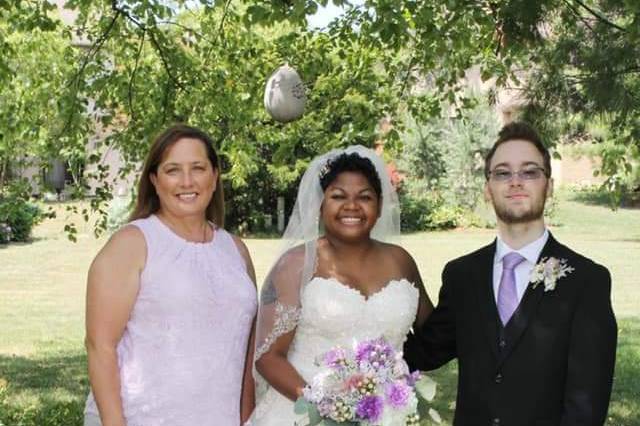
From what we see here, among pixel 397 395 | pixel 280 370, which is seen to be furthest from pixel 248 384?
pixel 397 395

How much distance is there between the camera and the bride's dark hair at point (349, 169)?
3.60 meters

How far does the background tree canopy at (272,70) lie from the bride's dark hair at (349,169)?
76.3 inches

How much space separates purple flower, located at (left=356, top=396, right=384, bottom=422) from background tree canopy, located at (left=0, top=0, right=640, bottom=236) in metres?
2.93

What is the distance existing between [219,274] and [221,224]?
328 millimetres

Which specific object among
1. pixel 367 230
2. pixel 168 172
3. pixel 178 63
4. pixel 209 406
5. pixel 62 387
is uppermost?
pixel 178 63

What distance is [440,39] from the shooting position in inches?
260

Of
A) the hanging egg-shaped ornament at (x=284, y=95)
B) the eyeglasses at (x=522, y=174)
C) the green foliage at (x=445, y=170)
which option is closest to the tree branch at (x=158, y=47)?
the hanging egg-shaped ornament at (x=284, y=95)

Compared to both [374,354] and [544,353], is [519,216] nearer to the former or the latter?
[544,353]

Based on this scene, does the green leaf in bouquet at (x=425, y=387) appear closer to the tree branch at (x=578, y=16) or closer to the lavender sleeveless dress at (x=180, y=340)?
the lavender sleeveless dress at (x=180, y=340)

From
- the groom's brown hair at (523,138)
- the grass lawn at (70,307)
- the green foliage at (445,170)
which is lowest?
the grass lawn at (70,307)

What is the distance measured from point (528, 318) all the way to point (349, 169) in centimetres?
106

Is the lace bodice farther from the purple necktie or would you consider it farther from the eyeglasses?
the eyeglasses

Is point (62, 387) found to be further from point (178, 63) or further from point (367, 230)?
point (367, 230)

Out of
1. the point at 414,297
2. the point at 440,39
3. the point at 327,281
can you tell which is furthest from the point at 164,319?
the point at 440,39
